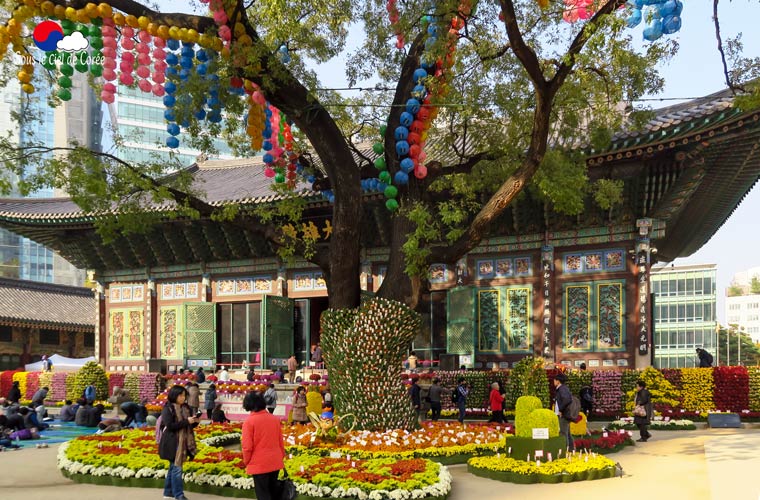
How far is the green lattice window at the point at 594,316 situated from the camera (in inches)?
869

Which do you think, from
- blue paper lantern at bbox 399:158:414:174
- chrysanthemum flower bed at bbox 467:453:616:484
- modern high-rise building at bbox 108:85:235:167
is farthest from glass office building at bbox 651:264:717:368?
modern high-rise building at bbox 108:85:235:167

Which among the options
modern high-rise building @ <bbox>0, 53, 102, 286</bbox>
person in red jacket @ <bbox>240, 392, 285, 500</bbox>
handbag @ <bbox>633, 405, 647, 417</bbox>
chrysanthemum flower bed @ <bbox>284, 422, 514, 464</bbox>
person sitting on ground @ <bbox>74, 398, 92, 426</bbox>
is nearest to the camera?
person in red jacket @ <bbox>240, 392, 285, 500</bbox>

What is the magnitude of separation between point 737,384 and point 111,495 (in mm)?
15314

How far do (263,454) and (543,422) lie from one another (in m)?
5.26

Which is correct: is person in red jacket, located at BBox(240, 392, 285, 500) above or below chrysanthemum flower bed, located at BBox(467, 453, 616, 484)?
above

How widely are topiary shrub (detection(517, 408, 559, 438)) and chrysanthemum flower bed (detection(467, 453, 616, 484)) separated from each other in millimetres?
434

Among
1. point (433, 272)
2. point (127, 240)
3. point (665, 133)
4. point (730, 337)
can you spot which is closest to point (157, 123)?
point (730, 337)

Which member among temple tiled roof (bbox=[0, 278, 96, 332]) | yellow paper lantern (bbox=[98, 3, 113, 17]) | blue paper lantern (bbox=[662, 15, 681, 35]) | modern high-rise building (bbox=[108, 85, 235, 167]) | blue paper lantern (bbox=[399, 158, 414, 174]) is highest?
modern high-rise building (bbox=[108, 85, 235, 167])

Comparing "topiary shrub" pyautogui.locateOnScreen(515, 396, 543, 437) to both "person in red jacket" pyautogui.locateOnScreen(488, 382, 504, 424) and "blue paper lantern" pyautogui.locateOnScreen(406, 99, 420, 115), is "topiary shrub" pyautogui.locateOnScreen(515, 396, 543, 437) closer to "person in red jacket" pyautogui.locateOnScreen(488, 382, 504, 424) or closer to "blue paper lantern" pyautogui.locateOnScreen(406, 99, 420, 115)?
"blue paper lantern" pyautogui.locateOnScreen(406, 99, 420, 115)

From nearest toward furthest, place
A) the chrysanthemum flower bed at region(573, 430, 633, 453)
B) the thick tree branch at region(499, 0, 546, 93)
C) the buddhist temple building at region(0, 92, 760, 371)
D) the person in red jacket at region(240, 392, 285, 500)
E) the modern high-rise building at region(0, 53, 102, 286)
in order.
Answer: the person in red jacket at region(240, 392, 285, 500), the thick tree branch at region(499, 0, 546, 93), the chrysanthemum flower bed at region(573, 430, 633, 453), the buddhist temple building at region(0, 92, 760, 371), the modern high-rise building at region(0, 53, 102, 286)

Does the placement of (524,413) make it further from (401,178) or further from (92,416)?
(92,416)

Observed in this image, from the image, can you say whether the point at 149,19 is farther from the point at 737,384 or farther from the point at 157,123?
the point at 157,123

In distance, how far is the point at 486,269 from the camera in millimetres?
24156

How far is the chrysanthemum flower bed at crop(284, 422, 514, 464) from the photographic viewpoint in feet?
46.2
